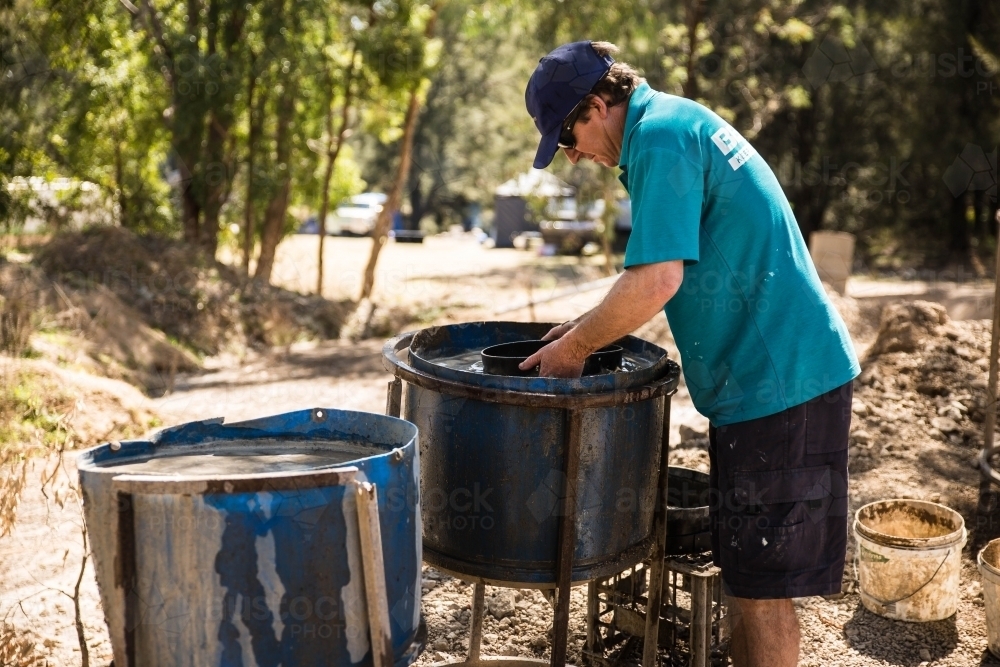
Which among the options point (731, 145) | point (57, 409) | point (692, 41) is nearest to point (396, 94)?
point (692, 41)

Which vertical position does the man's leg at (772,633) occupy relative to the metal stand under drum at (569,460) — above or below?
below

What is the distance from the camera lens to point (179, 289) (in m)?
11.9

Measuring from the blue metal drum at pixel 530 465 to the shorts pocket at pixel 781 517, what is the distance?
325mm

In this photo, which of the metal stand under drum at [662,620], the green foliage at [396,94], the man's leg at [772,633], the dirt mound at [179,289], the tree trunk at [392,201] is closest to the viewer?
the man's leg at [772,633]

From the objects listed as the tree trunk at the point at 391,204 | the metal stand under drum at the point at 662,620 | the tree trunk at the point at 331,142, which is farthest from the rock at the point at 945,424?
the tree trunk at the point at 391,204

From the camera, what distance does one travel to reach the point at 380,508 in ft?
7.22

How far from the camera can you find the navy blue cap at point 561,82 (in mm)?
2682

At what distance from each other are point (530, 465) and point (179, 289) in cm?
1008

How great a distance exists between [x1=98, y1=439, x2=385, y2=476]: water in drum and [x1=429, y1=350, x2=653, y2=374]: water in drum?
646mm

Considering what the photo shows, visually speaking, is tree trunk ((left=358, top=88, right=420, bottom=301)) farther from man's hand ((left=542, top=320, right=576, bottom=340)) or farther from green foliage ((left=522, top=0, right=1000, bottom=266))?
man's hand ((left=542, top=320, right=576, bottom=340))

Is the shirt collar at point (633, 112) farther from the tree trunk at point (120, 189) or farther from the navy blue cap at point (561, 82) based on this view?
the tree trunk at point (120, 189)

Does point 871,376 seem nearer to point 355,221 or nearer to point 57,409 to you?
point 57,409

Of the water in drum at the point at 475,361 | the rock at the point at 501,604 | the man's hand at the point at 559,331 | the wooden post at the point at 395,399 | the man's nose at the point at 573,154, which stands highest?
the man's nose at the point at 573,154

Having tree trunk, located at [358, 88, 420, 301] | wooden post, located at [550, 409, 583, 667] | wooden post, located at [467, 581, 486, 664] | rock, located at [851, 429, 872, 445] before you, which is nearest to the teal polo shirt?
wooden post, located at [550, 409, 583, 667]
